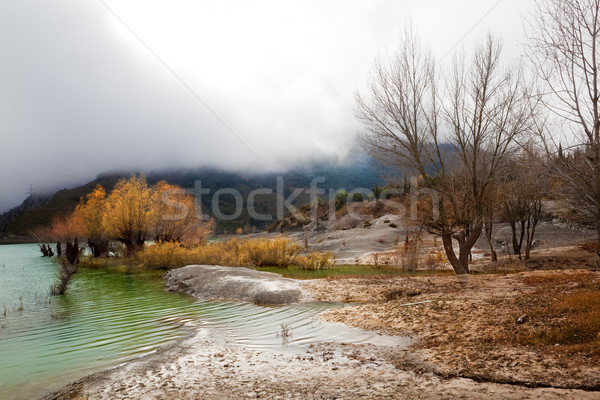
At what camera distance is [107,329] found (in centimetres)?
1074

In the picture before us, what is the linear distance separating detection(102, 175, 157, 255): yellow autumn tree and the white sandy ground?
103 feet

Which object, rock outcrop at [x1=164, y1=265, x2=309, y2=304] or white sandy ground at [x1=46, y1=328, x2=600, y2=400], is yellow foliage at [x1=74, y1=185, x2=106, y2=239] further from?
white sandy ground at [x1=46, y1=328, x2=600, y2=400]

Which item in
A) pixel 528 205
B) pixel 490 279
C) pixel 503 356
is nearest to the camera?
pixel 503 356

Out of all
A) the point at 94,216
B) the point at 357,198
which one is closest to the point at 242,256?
the point at 94,216

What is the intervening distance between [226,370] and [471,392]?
4.10 m

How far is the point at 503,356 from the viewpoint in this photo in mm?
6027

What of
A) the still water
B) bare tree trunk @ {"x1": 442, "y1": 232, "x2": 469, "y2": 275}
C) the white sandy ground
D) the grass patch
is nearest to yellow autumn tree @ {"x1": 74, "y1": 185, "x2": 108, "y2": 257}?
the still water

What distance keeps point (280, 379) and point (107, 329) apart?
23.9 ft

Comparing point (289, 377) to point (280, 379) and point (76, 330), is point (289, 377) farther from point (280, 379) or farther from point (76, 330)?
point (76, 330)

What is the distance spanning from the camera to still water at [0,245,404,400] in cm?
757

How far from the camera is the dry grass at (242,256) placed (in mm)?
27606

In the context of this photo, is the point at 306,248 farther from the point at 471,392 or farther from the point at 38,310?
the point at 471,392

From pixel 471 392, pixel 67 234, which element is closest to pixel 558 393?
pixel 471 392

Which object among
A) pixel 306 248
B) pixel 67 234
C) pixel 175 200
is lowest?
pixel 306 248
